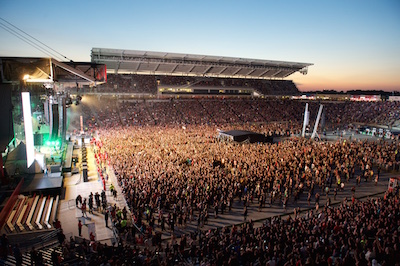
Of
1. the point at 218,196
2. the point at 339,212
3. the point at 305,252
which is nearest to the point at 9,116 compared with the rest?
the point at 218,196

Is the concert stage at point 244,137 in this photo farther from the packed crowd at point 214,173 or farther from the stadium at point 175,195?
the packed crowd at point 214,173

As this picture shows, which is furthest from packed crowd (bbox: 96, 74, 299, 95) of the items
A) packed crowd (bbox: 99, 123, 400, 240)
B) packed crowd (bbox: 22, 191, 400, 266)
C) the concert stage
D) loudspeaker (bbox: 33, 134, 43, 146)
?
packed crowd (bbox: 22, 191, 400, 266)

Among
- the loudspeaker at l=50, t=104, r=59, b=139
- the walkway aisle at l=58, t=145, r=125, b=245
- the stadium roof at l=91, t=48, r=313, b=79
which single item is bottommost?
the walkway aisle at l=58, t=145, r=125, b=245

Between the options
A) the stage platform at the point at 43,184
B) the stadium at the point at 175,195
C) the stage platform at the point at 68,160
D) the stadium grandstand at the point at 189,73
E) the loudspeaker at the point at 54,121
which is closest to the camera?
the stadium at the point at 175,195

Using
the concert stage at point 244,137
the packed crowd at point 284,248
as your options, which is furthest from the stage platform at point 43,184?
the concert stage at point 244,137

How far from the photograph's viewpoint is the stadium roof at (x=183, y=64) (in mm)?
37938

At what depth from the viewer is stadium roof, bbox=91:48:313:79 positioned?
37.9 metres

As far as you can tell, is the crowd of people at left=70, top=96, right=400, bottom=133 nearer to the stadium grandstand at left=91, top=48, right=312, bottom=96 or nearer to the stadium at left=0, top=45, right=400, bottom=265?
the stadium grandstand at left=91, top=48, right=312, bottom=96

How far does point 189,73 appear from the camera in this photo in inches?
1976

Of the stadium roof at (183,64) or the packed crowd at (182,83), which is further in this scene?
the packed crowd at (182,83)

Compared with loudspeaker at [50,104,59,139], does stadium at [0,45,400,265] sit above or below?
below

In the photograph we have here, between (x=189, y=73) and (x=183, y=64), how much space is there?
782cm

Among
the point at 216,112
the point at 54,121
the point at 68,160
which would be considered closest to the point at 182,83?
the point at 216,112

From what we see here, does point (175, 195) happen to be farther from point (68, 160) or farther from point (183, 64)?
point (183, 64)
